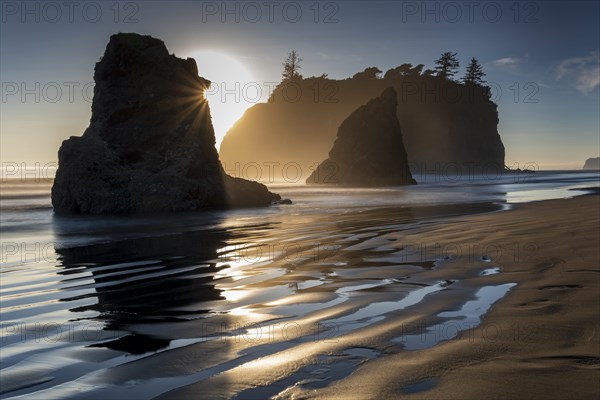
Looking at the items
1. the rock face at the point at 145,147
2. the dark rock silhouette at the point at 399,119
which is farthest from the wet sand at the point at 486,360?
the dark rock silhouette at the point at 399,119

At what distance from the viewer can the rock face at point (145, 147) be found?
53.2 feet

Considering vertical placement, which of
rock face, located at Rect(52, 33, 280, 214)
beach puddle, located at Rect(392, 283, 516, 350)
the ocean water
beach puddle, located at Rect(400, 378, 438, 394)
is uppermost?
rock face, located at Rect(52, 33, 280, 214)

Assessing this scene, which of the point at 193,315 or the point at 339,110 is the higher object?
the point at 339,110

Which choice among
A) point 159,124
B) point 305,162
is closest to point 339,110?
point 305,162

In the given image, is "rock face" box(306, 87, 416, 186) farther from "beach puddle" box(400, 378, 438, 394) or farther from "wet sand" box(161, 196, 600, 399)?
"beach puddle" box(400, 378, 438, 394)

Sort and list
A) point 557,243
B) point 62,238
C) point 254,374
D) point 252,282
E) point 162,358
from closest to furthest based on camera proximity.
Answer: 1. point 254,374
2. point 162,358
3. point 252,282
4. point 557,243
5. point 62,238

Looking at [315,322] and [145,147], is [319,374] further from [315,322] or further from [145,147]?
[145,147]

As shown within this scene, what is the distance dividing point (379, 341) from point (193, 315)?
1.53 metres

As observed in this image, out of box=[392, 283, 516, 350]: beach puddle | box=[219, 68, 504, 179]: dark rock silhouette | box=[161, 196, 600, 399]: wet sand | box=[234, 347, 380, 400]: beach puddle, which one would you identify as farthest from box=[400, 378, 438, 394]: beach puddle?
box=[219, 68, 504, 179]: dark rock silhouette

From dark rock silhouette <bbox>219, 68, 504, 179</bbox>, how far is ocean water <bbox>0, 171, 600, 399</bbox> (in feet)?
273

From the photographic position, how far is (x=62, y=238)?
973cm

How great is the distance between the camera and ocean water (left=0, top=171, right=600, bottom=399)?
240 centimetres

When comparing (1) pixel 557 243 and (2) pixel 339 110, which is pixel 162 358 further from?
(2) pixel 339 110

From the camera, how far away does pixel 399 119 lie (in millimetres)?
101875
